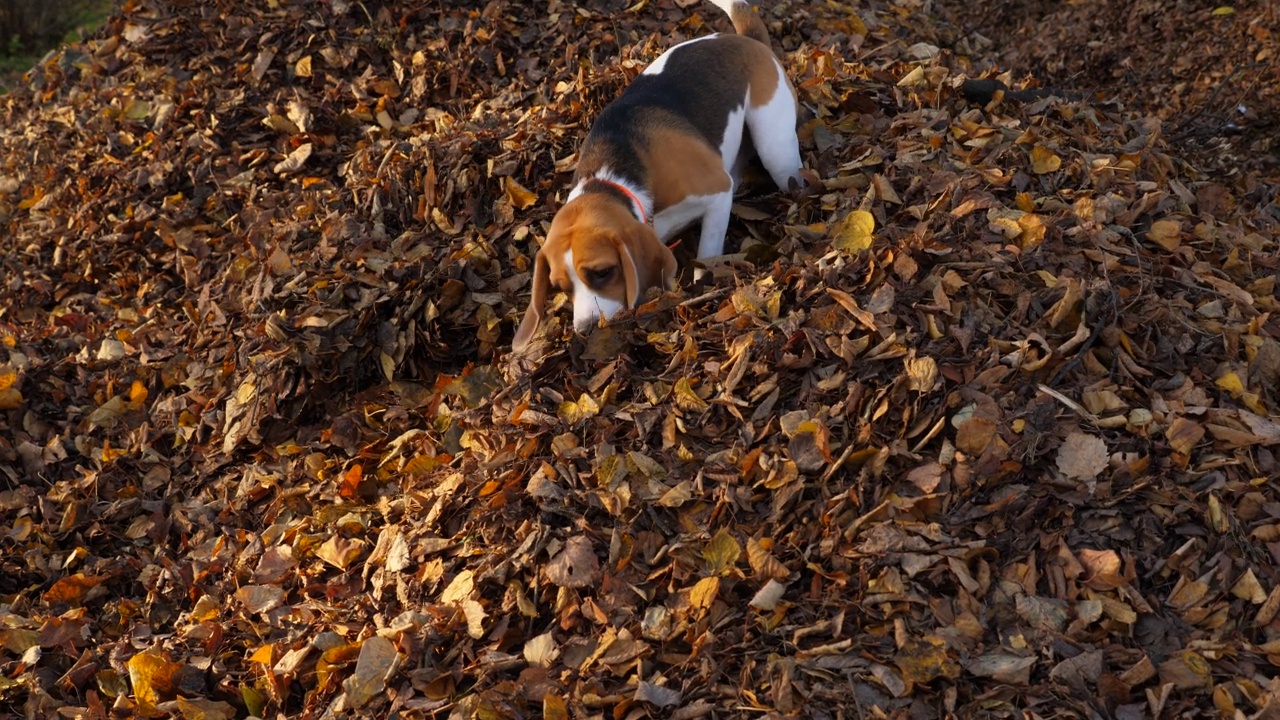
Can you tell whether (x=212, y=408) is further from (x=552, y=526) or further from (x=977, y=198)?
(x=977, y=198)

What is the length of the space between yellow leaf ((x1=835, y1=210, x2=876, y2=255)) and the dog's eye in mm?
931

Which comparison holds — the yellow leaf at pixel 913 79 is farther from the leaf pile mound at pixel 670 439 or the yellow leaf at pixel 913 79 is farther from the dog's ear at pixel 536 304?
the dog's ear at pixel 536 304

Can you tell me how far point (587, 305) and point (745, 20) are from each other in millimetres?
2432

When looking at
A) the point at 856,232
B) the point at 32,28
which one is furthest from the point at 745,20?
the point at 32,28

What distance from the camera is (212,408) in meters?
4.84

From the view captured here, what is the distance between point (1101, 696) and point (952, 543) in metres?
0.59

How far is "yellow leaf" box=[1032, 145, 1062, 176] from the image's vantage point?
4.61m

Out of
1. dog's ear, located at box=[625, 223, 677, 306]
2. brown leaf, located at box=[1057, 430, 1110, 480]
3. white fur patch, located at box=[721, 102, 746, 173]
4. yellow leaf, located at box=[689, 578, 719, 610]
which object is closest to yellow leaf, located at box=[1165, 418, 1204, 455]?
brown leaf, located at box=[1057, 430, 1110, 480]

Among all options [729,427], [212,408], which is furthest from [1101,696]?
[212,408]

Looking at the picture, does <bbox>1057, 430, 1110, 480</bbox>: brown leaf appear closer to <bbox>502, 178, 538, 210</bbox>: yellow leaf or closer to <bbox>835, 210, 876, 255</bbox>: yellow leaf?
<bbox>835, 210, 876, 255</bbox>: yellow leaf

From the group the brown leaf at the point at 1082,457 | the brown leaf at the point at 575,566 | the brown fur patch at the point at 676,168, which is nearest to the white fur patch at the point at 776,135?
the brown fur patch at the point at 676,168

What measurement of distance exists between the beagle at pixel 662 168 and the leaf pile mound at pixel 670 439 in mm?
182

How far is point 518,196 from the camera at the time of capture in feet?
16.3

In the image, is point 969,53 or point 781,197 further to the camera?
point 969,53
